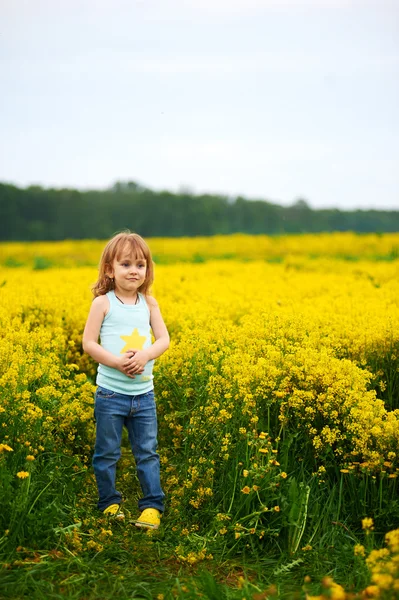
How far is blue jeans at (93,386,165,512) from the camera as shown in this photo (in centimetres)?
379

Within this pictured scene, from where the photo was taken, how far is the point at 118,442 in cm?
388

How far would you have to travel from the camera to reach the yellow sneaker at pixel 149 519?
363 cm

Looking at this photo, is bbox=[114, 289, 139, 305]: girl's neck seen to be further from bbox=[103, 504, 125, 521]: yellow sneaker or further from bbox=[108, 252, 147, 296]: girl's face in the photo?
bbox=[103, 504, 125, 521]: yellow sneaker

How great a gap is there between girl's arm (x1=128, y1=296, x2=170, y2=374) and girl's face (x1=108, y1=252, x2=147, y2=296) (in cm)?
21

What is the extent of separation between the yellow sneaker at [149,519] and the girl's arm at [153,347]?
790mm

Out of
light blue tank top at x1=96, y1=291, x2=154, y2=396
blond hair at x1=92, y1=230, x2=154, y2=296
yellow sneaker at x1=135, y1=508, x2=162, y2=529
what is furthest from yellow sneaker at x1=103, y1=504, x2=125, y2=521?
blond hair at x1=92, y1=230, x2=154, y2=296

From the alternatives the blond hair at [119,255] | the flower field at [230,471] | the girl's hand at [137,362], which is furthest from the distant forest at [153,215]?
the girl's hand at [137,362]

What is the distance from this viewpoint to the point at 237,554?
3447mm

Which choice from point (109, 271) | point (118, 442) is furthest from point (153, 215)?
point (118, 442)

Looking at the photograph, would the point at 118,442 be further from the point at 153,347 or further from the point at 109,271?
the point at 109,271

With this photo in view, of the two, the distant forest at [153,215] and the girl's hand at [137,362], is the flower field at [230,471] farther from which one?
the distant forest at [153,215]

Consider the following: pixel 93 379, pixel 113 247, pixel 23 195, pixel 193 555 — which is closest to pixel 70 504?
pixel 193 555

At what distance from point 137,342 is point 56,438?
0.84 m

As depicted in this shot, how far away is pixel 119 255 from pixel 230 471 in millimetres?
1444
